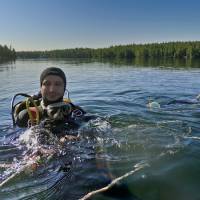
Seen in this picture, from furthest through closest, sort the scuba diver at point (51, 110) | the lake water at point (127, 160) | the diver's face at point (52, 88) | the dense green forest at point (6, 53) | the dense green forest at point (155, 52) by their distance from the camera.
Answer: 1. the dense green forest at point (6, 53)
2. the dense green forest at point (155, 52)
3. the diver's face at point (52, 88)
4. the scuba diver at point (51, 110)
5. the lake water at point (127, 160)

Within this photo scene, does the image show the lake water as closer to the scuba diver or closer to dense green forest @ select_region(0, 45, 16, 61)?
→ the scuba diver

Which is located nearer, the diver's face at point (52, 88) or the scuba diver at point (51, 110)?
the scuba diver at point (51, 110)

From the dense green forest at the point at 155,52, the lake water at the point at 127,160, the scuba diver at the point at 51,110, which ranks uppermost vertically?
the dense green forest at the point at 155,52

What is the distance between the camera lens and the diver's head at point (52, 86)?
24.4 ft

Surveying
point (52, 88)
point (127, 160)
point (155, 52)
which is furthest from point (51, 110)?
point (155, 52)

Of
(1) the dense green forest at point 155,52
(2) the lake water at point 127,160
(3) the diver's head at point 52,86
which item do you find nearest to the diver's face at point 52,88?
(3) the diver's head at point 52,86

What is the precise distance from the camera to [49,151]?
20.2 feet

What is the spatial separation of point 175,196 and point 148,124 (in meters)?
4.17

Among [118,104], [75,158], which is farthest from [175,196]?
[118,104]

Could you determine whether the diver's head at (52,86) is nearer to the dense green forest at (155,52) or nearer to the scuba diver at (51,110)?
the scuba diver at (51,110)

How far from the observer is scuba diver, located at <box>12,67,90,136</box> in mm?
7078

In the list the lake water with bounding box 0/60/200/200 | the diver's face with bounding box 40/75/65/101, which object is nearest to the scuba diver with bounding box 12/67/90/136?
the diver's face with bounding box 40/75/65/101

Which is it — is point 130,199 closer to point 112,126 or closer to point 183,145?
point 183,145

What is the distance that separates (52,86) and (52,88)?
5 centimetres
